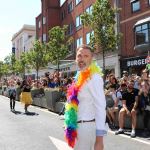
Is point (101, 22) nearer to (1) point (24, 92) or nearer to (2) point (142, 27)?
(1) point (24, 92)

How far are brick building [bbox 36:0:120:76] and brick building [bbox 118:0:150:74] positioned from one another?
148cm

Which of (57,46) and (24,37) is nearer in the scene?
(57,46)

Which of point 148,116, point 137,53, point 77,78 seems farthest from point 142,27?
point 77,78

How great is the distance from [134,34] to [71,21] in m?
19.6

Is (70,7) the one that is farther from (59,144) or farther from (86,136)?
(86,136)

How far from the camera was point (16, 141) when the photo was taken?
9.92 m

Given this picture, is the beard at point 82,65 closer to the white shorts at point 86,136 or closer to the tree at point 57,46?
the white shorts at point 86,136

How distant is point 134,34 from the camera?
34.7 metres

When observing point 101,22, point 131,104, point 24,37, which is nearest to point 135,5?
point 101,22

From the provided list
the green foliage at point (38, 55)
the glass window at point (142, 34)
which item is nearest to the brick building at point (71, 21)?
the glass window at point (142, 34)

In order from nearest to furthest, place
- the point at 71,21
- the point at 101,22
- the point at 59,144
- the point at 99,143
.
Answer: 1. the point at 99,143
2. the point at 59,144
3. the point at 101,22
4. the point at 71,21

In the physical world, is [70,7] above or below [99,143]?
above

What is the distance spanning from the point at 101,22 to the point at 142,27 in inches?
382

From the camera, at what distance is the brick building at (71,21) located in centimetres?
3874
